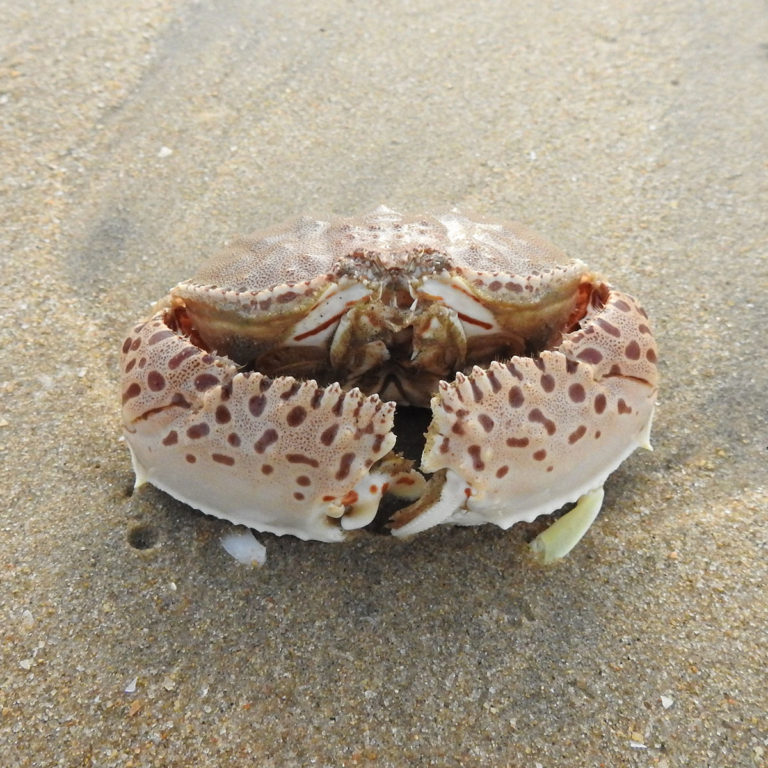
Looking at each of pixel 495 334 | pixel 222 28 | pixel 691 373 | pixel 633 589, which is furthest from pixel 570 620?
pixel 222 28

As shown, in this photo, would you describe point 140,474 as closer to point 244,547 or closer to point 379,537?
point 244,547

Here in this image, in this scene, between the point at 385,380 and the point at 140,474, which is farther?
the point at 385,380

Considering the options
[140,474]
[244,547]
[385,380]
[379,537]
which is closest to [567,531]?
[379,537]

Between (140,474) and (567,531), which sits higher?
(140,474)

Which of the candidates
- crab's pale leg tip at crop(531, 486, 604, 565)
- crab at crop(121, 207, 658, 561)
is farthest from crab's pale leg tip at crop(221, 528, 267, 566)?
crab's pale leg tip at crop(531, 486, 604, 565)

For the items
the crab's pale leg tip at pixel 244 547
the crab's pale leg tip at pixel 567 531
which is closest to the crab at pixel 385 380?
the crab's pale leg tip at pixel 567 531

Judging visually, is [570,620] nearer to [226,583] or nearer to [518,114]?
[226,583]

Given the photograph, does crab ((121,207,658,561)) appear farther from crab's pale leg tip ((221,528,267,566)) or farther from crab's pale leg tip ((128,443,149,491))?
crab's pale leg tip ((221,528,267,566))
